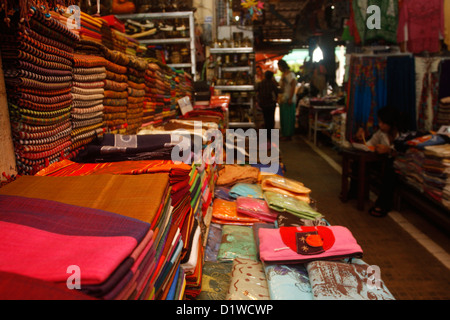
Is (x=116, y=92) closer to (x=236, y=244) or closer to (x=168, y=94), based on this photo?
(x=236, y=244)

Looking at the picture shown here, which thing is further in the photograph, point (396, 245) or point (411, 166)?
point (411, 166)

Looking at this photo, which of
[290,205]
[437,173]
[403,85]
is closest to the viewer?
[290,205]

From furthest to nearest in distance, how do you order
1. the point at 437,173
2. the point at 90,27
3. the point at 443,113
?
1. the point at 443,113
2. the point at 437,173
3. the point at 90,27

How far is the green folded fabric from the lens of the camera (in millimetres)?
2098

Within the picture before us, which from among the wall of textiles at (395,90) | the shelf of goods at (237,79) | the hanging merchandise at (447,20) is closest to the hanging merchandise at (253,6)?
the shelf of goods at (237,79)

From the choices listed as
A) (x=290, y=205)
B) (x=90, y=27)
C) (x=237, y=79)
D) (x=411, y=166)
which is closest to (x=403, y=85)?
(x=411, y=166)

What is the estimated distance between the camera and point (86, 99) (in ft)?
4.84

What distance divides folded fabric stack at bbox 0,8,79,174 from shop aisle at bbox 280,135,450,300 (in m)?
2.49

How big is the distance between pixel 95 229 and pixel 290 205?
1.66 meters

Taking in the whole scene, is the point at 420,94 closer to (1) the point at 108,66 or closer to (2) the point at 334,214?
(2) the point at 334,214

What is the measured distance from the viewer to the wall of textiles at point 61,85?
1036 mm

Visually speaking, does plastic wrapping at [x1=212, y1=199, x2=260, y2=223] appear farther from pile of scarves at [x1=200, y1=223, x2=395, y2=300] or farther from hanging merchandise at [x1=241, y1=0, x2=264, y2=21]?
hanging merchandise at [x1=241, y1=0, x2=264, y2=21]

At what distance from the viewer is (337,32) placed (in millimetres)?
9125

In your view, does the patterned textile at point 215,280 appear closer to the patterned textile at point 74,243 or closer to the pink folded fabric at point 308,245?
the pink folded fabric at point 308,245
